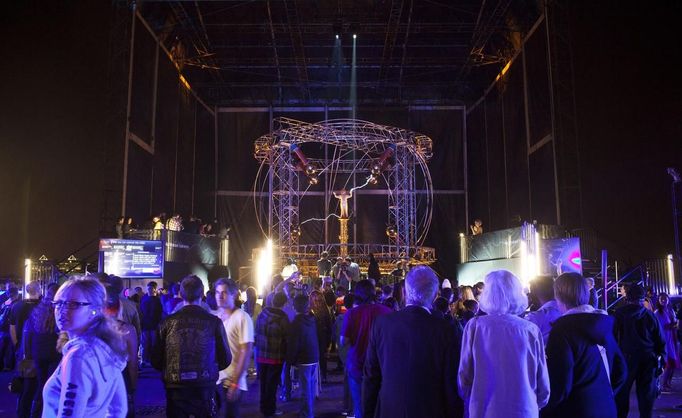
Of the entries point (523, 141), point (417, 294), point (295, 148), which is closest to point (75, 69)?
point (295, 148)

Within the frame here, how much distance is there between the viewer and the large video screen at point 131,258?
11.3 metres

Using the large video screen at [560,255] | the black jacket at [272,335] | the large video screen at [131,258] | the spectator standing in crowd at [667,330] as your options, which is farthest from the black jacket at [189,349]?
the large video screen at [560,255]

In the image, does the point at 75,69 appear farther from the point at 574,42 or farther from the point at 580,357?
the point at 580,357

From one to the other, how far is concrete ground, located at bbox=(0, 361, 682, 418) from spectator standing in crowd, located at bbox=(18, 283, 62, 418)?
142 centimetres

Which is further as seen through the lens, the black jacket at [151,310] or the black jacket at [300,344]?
the black jacket at [151,310]

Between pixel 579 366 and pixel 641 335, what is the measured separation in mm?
2791

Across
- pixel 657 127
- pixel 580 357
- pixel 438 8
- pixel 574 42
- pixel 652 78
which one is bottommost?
pixel 580 357

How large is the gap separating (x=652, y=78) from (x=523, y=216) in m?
A: 5.53

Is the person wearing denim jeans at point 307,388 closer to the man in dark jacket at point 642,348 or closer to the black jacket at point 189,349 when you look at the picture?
the black jacket at point 189,349

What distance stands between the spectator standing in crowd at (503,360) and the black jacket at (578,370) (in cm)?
15

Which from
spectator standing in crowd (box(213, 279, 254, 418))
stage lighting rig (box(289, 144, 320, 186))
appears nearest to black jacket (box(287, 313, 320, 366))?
spectator standing in crowd (box(213, 279, 254, 418))

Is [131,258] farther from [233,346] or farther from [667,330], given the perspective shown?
[667,330]

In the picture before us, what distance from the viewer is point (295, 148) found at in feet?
56.3

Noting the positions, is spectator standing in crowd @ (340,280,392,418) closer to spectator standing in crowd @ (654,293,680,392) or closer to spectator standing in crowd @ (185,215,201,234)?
spectator standing in crowd @ (654,293,680,392)
